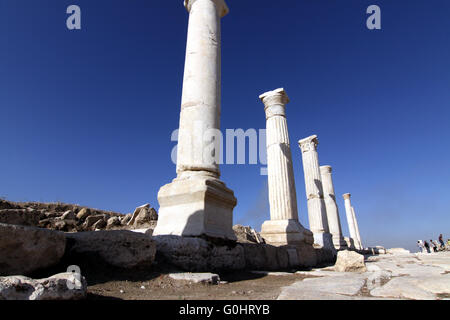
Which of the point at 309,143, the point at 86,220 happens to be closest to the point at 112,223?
the point at 86,220

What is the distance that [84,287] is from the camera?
194cm

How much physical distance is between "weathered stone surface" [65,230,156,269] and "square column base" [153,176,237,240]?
1.03 m

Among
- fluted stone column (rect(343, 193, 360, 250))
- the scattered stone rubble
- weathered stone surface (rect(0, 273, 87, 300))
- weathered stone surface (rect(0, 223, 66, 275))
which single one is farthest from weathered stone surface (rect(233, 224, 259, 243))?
fluted stone column (rect(343, 193, 360, 250))

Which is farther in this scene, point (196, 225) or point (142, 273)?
point (196, 225)

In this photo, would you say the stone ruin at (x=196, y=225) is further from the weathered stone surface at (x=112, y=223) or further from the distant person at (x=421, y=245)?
the distant person at (x=421, y=245)

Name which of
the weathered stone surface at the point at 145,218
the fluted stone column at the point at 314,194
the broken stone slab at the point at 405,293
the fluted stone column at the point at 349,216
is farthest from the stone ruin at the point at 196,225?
the fluted stone column at the point at 349,216

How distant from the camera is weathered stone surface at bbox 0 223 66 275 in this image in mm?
2105

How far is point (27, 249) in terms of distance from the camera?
2246mm

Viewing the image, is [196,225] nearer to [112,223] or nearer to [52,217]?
[112,223]

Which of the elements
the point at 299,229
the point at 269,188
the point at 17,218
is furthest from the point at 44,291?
the point at 269,188

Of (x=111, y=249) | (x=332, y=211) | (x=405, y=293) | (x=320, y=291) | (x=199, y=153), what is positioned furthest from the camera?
(x=332, y=211)

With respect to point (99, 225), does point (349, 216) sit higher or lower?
higher

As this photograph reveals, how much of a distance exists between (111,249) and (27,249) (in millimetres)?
890
